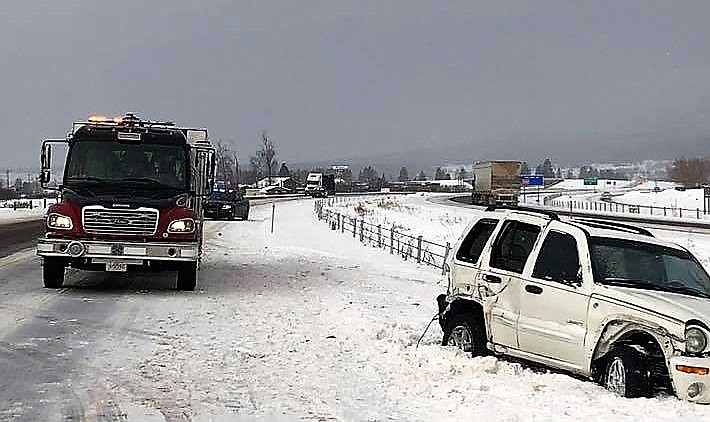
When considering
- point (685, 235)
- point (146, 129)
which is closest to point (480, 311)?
point (146, 129)

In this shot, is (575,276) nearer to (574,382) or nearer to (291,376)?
(574,382)

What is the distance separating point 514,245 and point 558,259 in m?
0.77

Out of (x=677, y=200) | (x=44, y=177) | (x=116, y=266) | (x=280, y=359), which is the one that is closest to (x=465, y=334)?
(x=280, y=359)

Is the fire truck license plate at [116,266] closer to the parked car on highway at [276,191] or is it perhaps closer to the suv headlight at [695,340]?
the suv headlight at [695,340]

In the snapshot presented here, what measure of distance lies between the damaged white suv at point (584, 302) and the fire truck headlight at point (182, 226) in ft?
20.9

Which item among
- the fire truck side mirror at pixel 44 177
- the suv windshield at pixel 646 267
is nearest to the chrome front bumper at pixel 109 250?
the fire truck side mirror at pixel 44 177

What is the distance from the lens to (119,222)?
600 inches

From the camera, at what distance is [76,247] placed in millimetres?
15086

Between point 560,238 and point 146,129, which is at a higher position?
point 146,129

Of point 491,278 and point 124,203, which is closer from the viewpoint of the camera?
point 491,278

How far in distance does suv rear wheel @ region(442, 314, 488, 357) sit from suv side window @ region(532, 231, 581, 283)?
106cm

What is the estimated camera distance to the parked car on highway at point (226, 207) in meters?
48.1

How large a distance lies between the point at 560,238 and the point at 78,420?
4944 millimetres

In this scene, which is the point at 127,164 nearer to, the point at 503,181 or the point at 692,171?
the point at 503,181
